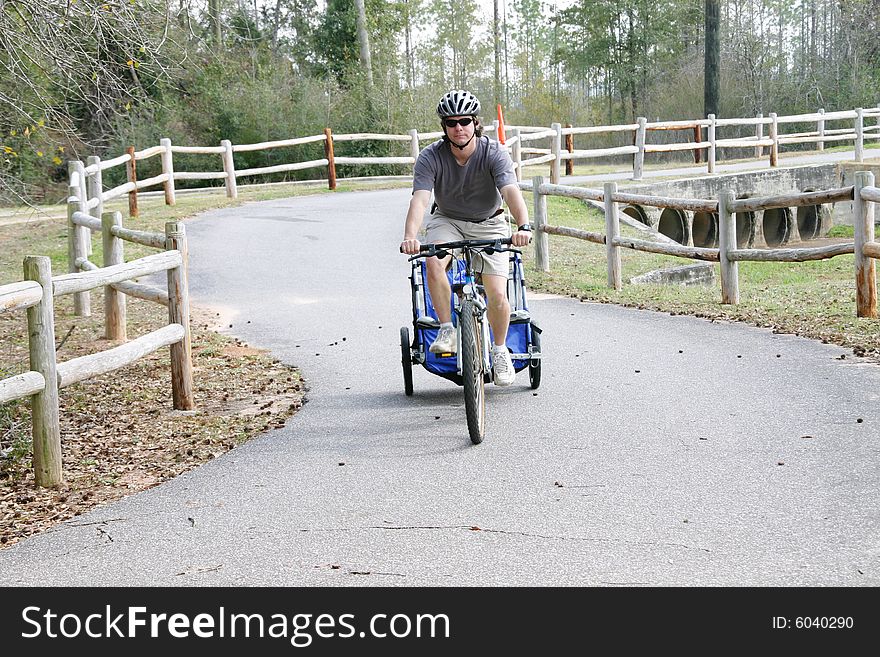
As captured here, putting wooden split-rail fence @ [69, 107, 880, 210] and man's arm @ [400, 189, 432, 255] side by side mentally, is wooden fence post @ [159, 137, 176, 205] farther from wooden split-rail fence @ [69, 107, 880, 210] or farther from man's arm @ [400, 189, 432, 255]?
man's arm @ [400, 189, 432, 255]

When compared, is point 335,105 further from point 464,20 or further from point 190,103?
point 464,20

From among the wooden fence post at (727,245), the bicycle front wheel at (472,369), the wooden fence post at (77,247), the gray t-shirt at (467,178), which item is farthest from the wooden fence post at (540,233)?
the bicycle front wheel at (472,369)

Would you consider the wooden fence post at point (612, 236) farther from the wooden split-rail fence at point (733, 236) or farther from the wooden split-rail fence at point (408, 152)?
the wooden split-rail fence at point (408, 152)

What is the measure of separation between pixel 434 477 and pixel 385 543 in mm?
1172

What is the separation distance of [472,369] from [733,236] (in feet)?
23.3

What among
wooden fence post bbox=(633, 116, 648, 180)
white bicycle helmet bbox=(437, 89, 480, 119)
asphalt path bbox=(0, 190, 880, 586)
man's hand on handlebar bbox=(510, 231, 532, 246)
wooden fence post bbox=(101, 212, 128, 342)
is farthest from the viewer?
wooden fence post bbox=(633, 116, 648, 180)

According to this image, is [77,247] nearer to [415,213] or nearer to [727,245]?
[727,245]

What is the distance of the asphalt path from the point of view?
5059mm

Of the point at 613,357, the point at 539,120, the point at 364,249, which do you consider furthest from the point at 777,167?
the point at 539,120

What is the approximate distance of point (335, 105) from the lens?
38594 mm

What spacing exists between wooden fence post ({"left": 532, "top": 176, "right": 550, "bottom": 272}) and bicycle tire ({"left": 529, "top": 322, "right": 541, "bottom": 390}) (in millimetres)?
8158

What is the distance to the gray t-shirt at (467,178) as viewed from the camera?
7.83 m

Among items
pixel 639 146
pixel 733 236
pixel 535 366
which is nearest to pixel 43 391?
pixel 535 366

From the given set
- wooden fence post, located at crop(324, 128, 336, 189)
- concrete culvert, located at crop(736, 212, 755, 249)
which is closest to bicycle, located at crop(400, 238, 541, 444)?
wooden fence post, located at crop(324, 128, 336, 189)
